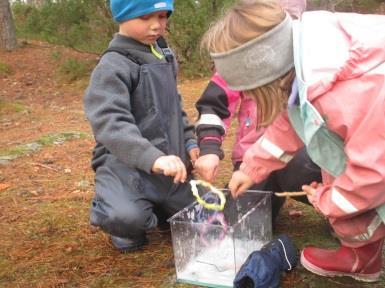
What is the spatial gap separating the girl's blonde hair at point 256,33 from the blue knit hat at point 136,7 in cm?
52

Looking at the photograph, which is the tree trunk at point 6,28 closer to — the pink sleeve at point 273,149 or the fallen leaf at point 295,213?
the fallen leaf at point 295,213

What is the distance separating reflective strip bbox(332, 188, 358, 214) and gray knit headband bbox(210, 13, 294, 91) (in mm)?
387

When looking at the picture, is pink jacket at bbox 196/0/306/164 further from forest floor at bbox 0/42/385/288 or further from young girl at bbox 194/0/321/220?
forest floor at bbox 0/42/385/288

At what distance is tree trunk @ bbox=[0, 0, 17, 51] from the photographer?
9.17 meters

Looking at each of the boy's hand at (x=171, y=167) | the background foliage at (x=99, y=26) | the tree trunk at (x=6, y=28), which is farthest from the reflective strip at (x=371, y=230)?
the tree trunk at (x=6, y=28)

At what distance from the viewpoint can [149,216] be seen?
216 centimetres

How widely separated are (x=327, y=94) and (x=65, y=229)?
4.85 ft

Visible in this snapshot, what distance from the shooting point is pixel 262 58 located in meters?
1.57

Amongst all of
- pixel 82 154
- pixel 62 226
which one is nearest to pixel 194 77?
pixel 82 154

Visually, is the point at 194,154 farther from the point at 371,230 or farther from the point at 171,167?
the point at 371,230

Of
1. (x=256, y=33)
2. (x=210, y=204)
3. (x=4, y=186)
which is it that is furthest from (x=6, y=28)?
(x=256, y=33)

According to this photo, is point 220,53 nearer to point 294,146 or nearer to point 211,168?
point 294,146

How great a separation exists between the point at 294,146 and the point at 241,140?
0.54 metres

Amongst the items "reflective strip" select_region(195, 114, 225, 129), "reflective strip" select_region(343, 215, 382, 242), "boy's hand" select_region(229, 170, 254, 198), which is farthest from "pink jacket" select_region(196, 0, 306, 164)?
"reflective strip" select_region(343, 215, 382, 242)
